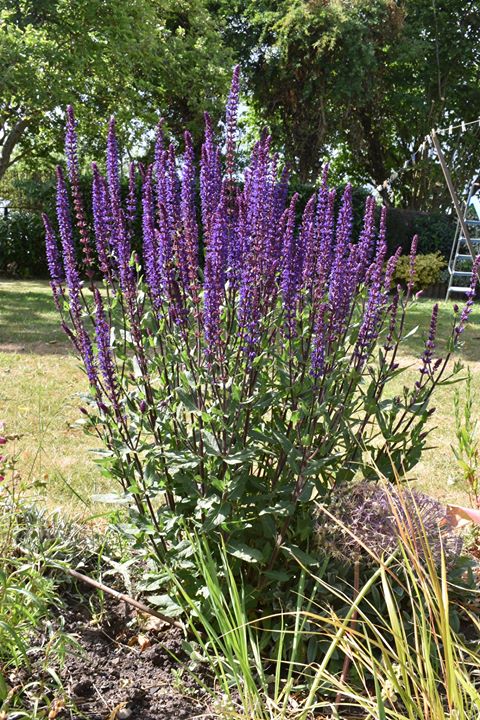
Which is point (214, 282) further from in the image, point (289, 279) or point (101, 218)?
point (101, 218)

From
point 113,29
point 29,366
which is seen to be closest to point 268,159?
point 29,366

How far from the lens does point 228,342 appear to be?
7.74ft

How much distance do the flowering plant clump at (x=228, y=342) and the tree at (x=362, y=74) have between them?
64.7ft

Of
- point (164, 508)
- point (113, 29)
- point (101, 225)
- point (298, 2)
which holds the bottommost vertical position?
point (164, 508)

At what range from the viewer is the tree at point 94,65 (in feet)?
41.2

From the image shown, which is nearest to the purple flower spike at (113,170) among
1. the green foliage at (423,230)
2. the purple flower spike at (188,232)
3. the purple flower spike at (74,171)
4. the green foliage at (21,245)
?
the purple flower spike at (74,171)

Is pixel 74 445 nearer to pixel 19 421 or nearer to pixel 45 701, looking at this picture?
pixel 19 421

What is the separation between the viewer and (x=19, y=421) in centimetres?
529

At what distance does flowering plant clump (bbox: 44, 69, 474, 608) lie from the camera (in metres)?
2.28

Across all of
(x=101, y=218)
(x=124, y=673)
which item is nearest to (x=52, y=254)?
(x=101, y=218)

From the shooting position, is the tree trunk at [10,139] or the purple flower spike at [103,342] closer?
the purple flower spike at [103,342]

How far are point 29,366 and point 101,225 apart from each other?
5.36 meters

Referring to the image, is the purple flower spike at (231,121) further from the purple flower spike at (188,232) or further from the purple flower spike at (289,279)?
the purple flower spike at (289,279)

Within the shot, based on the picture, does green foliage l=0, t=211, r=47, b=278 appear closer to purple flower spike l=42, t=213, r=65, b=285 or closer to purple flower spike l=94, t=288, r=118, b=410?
purple flower spike l=42, t=213, r=65, b=285
